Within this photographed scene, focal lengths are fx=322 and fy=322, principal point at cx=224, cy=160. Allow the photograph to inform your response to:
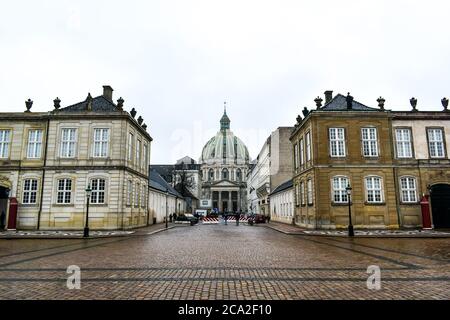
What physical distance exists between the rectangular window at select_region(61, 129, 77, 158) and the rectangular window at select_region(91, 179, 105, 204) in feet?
11.9

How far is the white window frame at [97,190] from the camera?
97.0 ft

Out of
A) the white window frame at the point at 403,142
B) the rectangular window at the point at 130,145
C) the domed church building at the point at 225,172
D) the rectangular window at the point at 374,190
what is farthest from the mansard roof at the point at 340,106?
the domed church building at the point at 225,172

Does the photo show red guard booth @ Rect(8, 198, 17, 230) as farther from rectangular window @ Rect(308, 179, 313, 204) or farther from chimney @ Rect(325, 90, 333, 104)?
chimney @ Rect(325, 90, 333, 104)

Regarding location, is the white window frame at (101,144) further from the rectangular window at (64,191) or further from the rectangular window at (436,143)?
the rectangular window at (436,143)

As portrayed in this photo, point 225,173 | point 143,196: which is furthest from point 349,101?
point 225,173

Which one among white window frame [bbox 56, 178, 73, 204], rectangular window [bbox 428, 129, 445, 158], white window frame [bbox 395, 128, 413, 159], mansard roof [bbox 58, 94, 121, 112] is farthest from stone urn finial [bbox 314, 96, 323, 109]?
white window frame [bbox 56, 178, 73, 204]

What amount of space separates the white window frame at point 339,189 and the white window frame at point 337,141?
7.39ft

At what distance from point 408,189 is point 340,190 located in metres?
6.65

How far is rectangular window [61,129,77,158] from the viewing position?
3072 cm

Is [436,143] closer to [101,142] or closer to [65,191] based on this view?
[101,142]
